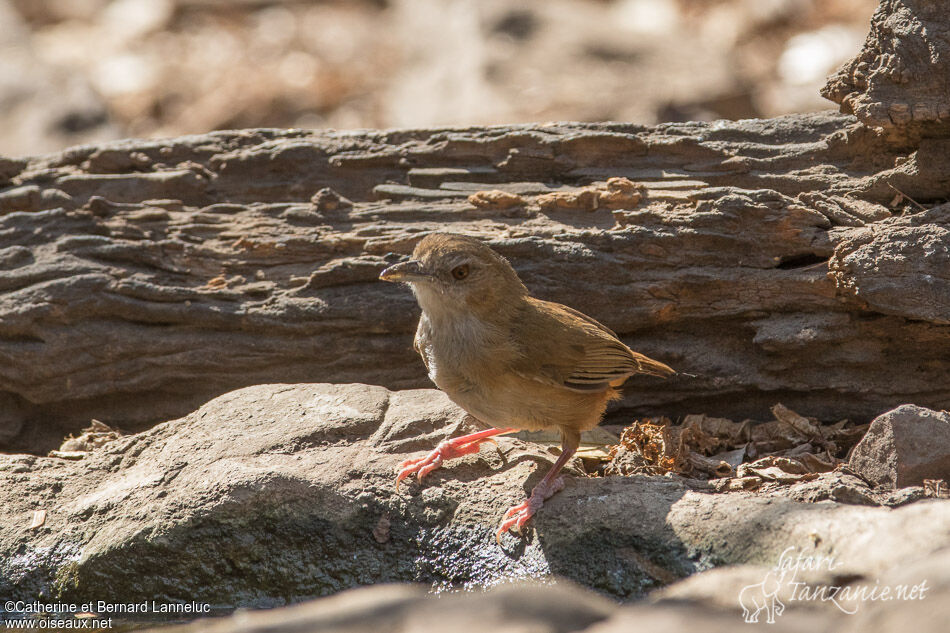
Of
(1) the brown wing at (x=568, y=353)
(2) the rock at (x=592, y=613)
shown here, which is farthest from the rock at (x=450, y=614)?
(1) the brown wing at (x=568, y=353)

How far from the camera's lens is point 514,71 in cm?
1249

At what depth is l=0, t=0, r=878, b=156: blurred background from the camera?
479 inches

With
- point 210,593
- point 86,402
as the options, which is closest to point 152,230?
point 86,402


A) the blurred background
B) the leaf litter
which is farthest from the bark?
the blurred background

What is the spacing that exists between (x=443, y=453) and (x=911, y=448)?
2575 millimetres

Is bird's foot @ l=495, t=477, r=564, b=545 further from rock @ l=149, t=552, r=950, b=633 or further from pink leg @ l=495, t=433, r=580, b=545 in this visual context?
rock @ l=149, t=552, r=950, b=633

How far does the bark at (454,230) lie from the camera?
619 cm

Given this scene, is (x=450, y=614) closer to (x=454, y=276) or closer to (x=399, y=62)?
(x=454, y=276)

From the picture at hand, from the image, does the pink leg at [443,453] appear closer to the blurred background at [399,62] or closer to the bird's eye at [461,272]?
the bird's eye at [461,272]

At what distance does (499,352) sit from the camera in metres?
5.24

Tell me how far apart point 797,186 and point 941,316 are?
4.30 ft

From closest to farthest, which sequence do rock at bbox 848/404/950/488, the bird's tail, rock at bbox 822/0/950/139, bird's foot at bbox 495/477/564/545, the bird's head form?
1. bird's foot at bbox 495/477/564/545
2. rock at bbox 848/404/950/488
3. the bird's head
4. rock at bbox 822/0/950/139
5. the bird's tail

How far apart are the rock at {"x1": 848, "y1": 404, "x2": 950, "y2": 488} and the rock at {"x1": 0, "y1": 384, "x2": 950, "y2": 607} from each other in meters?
0.54

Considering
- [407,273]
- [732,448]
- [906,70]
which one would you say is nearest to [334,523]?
[407,273]
